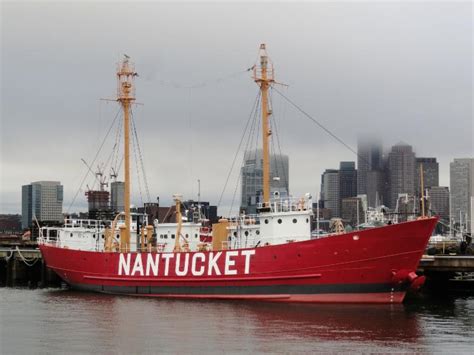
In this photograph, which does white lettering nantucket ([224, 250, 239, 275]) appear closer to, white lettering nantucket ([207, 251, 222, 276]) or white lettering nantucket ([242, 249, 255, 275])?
white lettering nantucket ([207, 251, 222, 276])

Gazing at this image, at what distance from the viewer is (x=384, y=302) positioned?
30.5 meters

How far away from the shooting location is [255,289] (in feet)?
105

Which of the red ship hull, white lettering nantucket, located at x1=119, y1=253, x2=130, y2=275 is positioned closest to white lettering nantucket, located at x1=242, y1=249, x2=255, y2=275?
the red ship hull

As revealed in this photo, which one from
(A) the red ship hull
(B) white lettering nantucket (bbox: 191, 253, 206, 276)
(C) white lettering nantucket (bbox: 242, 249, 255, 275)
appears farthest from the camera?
(B) white lettering nantucket (bbox: 191, 253, 206, 276)

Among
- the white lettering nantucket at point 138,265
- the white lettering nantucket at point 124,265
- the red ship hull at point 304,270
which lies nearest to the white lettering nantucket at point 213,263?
the red ship hull at point 304,270

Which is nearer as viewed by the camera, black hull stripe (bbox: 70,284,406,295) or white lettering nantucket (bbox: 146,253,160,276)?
black hull stripe (bbox: 70,284,406,295)

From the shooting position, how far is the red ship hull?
29.7 m

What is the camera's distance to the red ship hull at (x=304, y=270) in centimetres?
2970

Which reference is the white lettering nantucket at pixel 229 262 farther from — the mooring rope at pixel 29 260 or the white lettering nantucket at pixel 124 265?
the mooring rope at pixel 29 260

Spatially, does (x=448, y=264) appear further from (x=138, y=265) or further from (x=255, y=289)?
(x=138, y=265)

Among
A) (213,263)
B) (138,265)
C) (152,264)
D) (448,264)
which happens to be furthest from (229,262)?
(448,264)

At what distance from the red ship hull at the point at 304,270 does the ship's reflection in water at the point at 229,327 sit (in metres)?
0.69

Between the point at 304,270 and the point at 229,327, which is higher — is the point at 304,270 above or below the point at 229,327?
above

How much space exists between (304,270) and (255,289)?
2704mm
